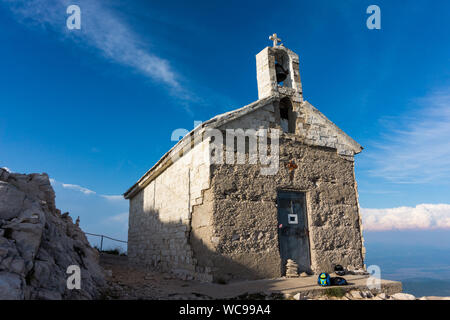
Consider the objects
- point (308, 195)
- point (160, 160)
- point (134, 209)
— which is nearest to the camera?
point (308, 195)

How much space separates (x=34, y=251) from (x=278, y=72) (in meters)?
7.50

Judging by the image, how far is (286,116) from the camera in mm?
8617

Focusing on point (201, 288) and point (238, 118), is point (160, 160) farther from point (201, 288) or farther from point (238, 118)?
point (201, 288)

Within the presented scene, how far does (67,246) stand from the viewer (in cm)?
518

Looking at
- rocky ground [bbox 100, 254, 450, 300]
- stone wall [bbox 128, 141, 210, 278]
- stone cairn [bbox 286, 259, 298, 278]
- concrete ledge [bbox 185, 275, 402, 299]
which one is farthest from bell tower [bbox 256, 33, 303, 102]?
rocky ground [bbox 100, 254, 450, 300]

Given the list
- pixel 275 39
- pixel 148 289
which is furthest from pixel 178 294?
pixel 275 39

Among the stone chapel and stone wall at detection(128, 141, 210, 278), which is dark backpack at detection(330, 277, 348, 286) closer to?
the stone chapel

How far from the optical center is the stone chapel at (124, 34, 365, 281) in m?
6.65

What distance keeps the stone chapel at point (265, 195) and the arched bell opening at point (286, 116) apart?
3cm

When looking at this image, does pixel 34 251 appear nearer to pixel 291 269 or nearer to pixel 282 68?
pixel 291 269
